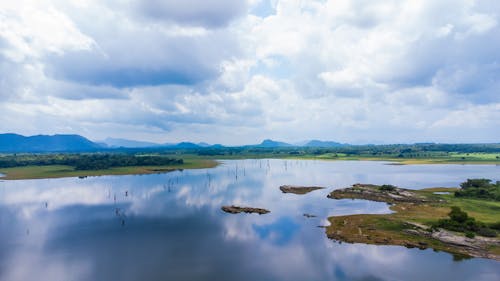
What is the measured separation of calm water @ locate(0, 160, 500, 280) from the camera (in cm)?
3722

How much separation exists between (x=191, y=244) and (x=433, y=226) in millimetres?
38159

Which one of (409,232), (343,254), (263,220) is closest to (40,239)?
(263,220)

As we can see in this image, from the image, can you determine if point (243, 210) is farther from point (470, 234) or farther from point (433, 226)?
point (470, 234)

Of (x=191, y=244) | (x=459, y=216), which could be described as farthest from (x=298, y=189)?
(x=191, y=244)

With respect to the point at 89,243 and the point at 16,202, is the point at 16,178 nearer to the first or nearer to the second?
the point at 16,202

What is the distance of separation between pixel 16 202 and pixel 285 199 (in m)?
67.3

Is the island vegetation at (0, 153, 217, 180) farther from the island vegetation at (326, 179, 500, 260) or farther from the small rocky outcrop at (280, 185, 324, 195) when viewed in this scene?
the island vegetation at (326, 179, 500, 260)

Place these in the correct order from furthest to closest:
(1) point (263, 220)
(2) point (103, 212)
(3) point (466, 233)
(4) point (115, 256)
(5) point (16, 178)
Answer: (5) point (16, 178) → (2) point (103, 212) → (1) point (263, 220) → (3) point (466, 233) → (4) point (115, 256)

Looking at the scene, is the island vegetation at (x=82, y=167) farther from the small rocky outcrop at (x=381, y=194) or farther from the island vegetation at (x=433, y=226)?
the island vegetation at (x=433, y=226)

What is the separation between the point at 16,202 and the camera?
78875 millimetres

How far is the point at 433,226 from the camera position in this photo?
1996 inches

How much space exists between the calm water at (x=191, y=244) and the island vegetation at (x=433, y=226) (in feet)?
9.20

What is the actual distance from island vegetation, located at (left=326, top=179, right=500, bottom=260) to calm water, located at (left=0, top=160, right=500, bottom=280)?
2803 mm

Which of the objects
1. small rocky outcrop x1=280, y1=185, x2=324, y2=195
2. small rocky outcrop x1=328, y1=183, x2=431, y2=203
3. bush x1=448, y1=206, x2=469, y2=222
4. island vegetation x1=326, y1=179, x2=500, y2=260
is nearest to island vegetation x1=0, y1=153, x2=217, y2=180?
small rocky outcrop x1=280, y1=185, x2=324, y2=195
